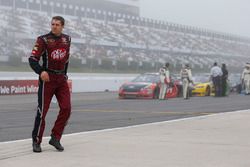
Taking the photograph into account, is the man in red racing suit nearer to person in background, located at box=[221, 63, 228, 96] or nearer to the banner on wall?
the banner on wall

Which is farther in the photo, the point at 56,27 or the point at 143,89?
the point at 143,89

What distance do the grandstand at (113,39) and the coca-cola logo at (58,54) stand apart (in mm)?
20101

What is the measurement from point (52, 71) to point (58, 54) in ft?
0.70

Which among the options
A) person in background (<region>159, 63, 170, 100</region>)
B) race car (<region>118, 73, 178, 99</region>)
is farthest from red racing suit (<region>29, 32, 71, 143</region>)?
race car (<region>118, 73, 178, 99</region>)

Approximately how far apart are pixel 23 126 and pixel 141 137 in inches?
110

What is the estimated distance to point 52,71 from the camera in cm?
668

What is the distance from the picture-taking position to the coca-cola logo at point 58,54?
6.63m

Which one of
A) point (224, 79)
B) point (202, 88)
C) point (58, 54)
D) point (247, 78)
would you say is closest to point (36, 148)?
point (58, 54)

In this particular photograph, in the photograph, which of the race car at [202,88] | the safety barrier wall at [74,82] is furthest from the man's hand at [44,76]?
the race car at [202,88]

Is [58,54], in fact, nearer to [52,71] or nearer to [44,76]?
[52,71]

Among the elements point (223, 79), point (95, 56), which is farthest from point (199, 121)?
point (95, 56)

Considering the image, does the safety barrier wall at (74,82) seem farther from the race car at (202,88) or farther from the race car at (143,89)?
the race car at (202,88)

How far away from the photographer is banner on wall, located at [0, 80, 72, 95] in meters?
23.6

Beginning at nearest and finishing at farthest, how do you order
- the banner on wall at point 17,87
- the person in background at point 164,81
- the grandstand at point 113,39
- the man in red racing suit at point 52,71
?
the man in red racing suit at point 52,71, the person in background at point 164,81, the banner on wall at point 17,87, the grandstand at point 113,39
